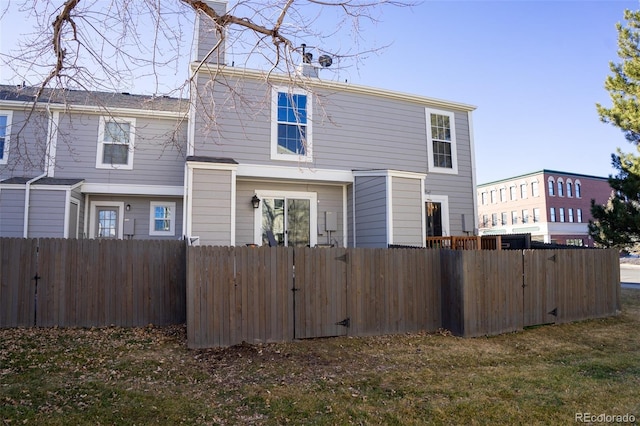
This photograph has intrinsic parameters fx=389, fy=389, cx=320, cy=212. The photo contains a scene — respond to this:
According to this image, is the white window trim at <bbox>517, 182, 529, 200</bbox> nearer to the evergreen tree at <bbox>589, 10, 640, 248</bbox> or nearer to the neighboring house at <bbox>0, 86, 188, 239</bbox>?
the evergreen tree at <bbox>589, 10, 640, 248</bbox>

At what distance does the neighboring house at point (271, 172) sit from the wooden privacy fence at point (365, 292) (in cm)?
264

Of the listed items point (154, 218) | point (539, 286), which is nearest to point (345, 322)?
point (539, 286)

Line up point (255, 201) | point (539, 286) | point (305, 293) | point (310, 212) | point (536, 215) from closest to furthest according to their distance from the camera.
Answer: point (305, 293)
point (539, 286)
point (255, 201)
point (310, 212)
point (536, 215)

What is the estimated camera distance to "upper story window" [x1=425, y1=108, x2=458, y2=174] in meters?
12.2

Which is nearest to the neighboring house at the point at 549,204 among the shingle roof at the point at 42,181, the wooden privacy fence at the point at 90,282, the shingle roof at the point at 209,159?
the shingle roof at the point at 209,159

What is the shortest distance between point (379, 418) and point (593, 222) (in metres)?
13.1

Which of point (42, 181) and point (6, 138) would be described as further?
point (6, 138)

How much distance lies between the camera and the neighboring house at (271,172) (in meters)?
9.77

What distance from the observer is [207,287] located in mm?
5996

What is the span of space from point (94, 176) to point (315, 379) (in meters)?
10.6

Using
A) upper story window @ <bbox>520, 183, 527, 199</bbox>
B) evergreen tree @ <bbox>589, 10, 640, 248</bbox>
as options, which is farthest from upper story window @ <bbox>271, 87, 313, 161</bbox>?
upper story window @ <bbox>520, 183, 527, 199</bbox>

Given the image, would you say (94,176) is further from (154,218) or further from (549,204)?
(549,204)

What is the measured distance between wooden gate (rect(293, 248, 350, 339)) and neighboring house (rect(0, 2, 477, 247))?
3.04 m

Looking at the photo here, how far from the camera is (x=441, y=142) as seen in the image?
40.6 feet
